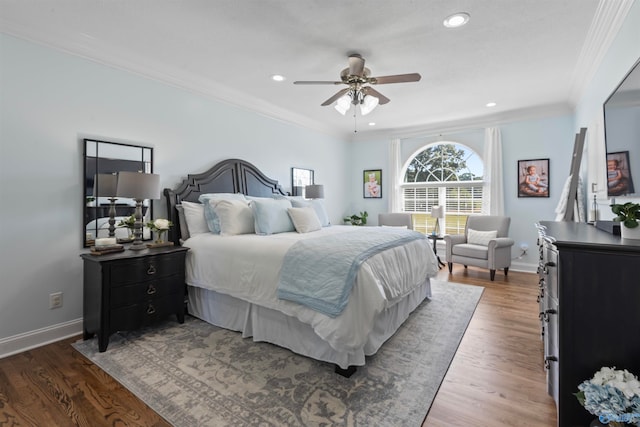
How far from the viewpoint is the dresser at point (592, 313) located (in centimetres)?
130

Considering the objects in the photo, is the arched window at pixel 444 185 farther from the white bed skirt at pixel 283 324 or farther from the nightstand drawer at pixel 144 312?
the nightstand drawer at pixel 144 312

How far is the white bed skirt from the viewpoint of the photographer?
7.07ft

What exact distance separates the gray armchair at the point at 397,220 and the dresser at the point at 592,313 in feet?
13.7

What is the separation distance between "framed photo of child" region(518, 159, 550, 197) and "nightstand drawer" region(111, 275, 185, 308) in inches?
211

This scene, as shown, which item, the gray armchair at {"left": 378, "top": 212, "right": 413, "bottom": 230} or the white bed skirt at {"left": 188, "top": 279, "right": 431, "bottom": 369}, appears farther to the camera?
the gray armchair at {"left": 378, "top": 212, "right": 413, "bottom": 230}

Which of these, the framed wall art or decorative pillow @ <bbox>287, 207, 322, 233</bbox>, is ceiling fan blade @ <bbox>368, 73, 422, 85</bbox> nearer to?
decorative pillow @ <bbox>287, 207, 322, 233</bbox>

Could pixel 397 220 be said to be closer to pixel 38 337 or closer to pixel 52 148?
pixel 52 148

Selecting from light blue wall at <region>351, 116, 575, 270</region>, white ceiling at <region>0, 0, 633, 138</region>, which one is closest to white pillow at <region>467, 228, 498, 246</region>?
light blue wall at <region>351, 116, 575, 270</region>

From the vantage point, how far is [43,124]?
2.54 metres

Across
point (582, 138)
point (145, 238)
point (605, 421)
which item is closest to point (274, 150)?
point (145, 238)

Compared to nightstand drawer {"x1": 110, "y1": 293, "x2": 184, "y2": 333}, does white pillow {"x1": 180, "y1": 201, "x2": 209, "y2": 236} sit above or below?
above

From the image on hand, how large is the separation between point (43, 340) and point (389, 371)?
9.36ft

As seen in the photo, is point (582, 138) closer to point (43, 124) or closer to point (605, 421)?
point (605, 421)

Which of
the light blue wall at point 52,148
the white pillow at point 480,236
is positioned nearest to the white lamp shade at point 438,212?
→ the white pillow at point 480,236
